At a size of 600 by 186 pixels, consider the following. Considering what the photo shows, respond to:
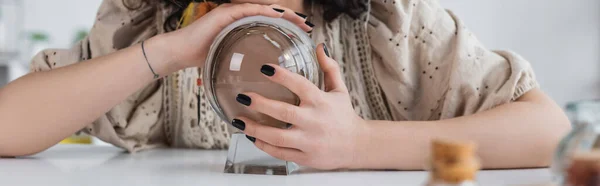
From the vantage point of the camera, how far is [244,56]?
660 mm

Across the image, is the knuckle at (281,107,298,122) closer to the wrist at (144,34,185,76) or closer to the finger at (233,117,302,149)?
the finger at (233,117,302,149)

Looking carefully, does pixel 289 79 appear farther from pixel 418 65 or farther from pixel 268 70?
pixel 418 65

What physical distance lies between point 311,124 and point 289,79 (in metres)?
0.05

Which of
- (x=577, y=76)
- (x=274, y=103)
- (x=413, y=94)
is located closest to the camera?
(x=274, y=103)

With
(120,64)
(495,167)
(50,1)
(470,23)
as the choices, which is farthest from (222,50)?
(50,1)

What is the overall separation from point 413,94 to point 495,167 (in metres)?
0.22

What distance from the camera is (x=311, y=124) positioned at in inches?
25.6

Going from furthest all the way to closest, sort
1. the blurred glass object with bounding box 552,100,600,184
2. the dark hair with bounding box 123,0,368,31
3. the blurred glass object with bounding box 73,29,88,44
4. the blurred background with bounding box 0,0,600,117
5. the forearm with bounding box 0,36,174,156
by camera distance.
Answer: the blurred glass object with bounding box 73,29,88,44 < the blurred background with bounding box 0,0,600,117 < the dark hair with bounding box 123,0,368,31 < the forearm with bounding box 0,36,174,156 < the blurred glass object with bounding box 552,100,600,184

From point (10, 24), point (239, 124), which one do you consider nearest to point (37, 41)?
point (10, 24)

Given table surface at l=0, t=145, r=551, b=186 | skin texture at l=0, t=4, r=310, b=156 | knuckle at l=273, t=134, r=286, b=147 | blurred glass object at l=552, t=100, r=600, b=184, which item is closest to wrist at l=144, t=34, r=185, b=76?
skin texture at l=0, t=4, r=310, b=156

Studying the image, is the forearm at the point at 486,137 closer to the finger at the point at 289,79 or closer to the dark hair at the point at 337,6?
the finger at the point at 289,79

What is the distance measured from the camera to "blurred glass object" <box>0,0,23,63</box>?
117 inches

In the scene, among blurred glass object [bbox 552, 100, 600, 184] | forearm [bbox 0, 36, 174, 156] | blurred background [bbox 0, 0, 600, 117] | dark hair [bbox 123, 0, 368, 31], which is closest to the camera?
blurred glass object [bbox 552, 100, 600, 184]

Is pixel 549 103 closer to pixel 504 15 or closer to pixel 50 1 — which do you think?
pixel 504 15
